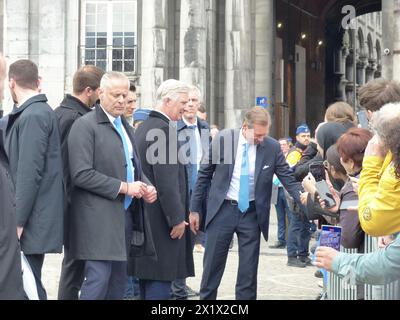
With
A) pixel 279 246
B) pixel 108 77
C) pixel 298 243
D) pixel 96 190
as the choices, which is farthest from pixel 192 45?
pixel 96 190

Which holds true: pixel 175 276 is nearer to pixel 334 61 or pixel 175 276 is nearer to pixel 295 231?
pixel 295 231

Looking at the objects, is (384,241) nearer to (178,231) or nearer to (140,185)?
(140,185)

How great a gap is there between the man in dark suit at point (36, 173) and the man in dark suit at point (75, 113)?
14.5 inches

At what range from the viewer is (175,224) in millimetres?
8664

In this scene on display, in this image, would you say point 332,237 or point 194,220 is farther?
point 194,220

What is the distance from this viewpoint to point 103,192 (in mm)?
7633

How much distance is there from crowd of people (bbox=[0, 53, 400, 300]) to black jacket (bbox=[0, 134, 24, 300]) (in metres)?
1.88

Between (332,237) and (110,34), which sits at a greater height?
(110,34)

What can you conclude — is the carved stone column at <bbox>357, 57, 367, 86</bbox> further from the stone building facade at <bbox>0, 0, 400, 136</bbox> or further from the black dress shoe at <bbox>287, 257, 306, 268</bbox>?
the black dress shoe at <bbox>287, 257, 306, 268</bbox>

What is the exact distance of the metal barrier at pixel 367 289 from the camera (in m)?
6.35

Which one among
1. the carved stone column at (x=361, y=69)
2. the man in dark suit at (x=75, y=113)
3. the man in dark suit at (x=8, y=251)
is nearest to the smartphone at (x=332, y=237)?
the man in dark suit at (x=75, y=113)

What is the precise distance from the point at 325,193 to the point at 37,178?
2.39m
